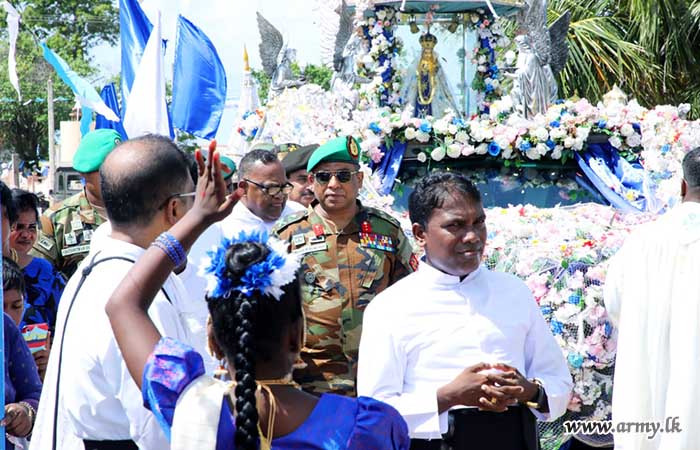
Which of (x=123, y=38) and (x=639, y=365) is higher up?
(x=123, y=38)

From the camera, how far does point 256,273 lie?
2586 mm

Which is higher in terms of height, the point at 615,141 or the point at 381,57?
the point at 381,57

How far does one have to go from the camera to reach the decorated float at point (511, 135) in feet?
23.2

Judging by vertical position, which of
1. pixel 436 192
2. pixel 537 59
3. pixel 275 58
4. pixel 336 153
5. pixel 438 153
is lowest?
pixel 438 153

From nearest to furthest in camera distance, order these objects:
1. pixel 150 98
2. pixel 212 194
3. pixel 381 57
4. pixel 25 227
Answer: pixel 212 194, pixel 25 227, pixel 150 98, pixel 381 57

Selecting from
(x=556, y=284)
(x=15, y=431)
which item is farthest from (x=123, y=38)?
(x=15, y=431)

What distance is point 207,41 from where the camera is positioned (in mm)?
12539

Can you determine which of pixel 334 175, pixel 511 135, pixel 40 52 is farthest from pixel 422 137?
pixel 40 52

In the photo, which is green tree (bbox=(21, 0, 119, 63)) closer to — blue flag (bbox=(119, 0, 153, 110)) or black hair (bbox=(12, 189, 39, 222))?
blue flag (bbox=(119, 0, 153, 110))

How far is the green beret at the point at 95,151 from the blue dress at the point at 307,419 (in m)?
2.44

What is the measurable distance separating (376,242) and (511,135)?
6845 mm

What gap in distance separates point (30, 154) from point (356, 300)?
121 feet

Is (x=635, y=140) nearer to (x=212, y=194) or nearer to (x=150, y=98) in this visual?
(x=150, y=98)

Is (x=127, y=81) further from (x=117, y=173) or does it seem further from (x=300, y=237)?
(x=117, y=173)
